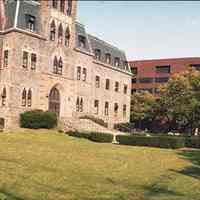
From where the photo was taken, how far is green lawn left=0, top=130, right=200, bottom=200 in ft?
45.1

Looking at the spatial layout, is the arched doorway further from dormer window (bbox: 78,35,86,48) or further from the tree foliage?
the tree foliage

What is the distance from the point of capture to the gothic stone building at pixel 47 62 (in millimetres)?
40500

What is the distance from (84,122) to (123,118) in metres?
18.5

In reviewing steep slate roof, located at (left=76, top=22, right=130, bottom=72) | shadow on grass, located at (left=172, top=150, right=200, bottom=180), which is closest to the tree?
steep slate roof, located at (left=76, top=22, right=130, bottom=72)

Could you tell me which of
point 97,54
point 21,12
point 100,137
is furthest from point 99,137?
point 97,54

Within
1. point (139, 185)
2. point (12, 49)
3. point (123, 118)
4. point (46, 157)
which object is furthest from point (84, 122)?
point (139, 185)

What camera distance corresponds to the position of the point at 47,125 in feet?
131

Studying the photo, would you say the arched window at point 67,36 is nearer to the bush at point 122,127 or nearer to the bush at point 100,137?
the bush at point 100,137

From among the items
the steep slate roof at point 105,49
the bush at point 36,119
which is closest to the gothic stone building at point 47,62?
the steep slate roof at point 105,49

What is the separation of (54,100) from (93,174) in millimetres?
28664

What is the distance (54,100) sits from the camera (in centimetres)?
4566

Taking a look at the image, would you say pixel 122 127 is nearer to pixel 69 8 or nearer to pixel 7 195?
pixel 69 8

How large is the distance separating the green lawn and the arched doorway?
17.8m

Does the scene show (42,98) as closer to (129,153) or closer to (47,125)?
(47,125)
